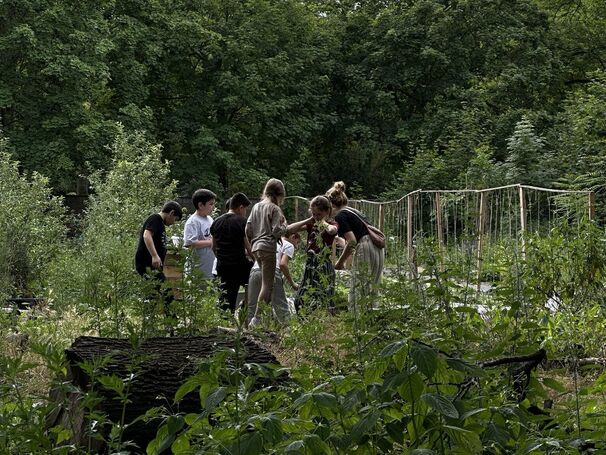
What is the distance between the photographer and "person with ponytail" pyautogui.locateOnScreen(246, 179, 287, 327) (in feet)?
32.3

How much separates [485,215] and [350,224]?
3.22m

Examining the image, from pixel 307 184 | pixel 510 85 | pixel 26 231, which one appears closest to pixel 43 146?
pixel 307 184

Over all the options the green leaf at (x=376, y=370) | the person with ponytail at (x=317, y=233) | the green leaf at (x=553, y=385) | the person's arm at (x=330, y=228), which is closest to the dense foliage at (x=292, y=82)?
the person with ponytail at (x=317, y=233)

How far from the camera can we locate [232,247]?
33.1ft

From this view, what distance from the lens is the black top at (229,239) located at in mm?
10055

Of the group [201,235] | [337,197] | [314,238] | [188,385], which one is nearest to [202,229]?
[201,235]

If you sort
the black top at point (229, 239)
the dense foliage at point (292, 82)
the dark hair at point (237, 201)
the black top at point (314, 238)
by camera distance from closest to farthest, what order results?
the black top at point (314, 238) < the black top at point (229, 239) < the dark hair at point (237, 201) < the dense foliage at point (292, 82)

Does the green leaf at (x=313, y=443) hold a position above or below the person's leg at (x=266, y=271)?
above

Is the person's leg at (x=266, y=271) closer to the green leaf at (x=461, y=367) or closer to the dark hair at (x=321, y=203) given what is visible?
the dark hair at (x=321, y=203)

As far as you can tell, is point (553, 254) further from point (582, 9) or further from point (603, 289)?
point (582, 9)

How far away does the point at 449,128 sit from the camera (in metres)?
29.4

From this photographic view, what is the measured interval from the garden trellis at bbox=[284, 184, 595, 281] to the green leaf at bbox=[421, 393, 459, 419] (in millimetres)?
6653

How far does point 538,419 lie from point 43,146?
28.2 meters

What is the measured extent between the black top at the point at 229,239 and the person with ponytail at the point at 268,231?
0.15m
